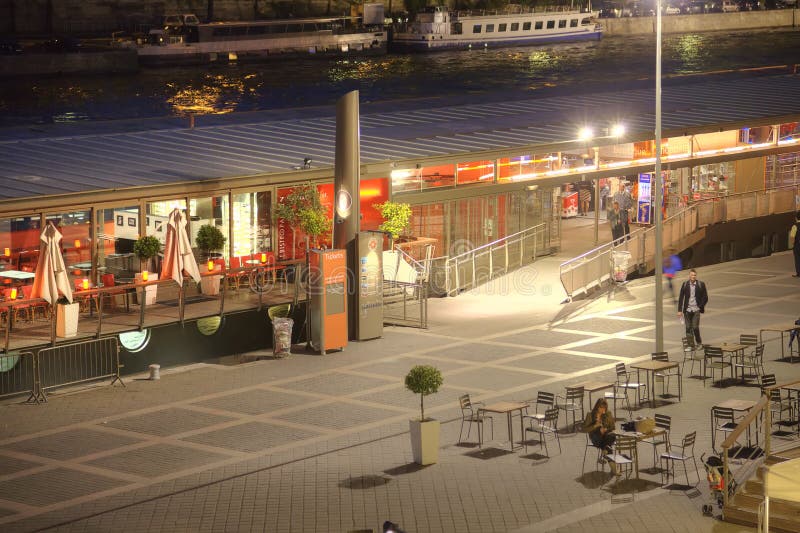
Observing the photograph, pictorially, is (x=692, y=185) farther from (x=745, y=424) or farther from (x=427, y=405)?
(x=745, y=424)

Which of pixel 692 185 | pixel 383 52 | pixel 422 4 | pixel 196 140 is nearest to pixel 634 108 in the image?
pixel 692 185

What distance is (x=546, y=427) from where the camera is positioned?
20.9m

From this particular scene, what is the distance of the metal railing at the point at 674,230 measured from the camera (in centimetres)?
3284

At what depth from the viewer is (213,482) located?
759 inches

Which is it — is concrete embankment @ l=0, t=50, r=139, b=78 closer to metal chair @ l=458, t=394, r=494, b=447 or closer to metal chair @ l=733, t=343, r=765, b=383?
metal chair @ l=733, t=343, r=765, b=383

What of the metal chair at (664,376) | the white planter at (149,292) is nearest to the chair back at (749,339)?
the metal chair at (664,376)

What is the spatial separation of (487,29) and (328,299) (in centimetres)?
9999

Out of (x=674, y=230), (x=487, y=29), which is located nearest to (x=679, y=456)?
(x=674, y=230)

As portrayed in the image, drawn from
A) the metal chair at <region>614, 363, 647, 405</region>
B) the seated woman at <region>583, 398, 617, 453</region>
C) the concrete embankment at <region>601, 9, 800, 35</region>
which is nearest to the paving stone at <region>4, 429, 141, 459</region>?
the seated woman at <region>583, 398, 617, 453</region>

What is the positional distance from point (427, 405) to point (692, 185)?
24016 mm

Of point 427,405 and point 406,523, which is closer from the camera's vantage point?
point 406,523

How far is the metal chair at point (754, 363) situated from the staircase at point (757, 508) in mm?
6632

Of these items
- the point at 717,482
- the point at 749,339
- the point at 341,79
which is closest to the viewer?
the point at 717,482

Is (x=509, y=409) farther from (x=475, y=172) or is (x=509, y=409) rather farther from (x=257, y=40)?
(x=257, y=40)
